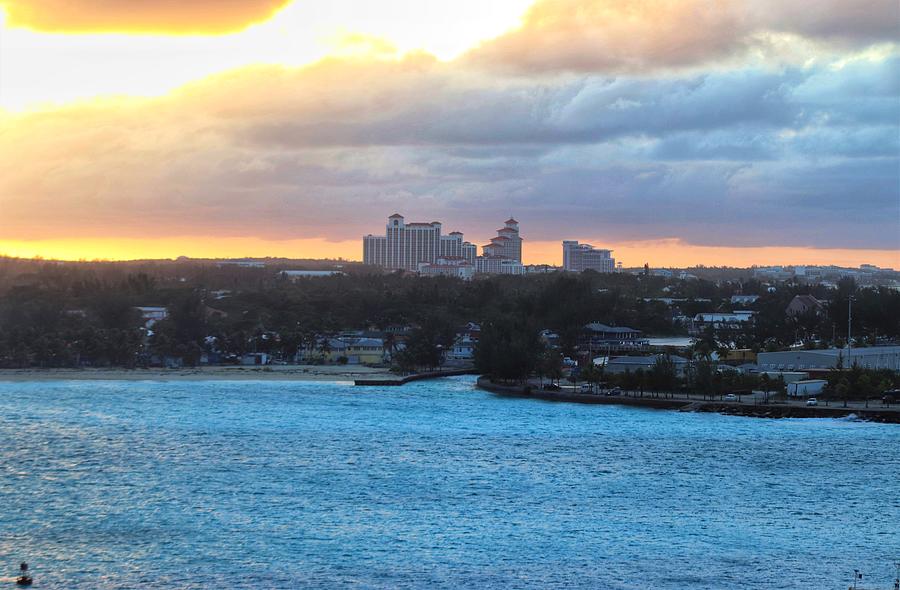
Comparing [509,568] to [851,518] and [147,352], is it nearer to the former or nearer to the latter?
[851,518]

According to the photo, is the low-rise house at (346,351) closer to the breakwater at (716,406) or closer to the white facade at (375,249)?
the breakwater at (716,406)

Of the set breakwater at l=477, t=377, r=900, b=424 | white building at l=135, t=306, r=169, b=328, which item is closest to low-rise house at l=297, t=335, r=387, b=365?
white building at l=135, t=306, r=169, b=328

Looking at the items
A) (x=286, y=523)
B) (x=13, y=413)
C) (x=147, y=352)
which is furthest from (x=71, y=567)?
(x=147, y=352)

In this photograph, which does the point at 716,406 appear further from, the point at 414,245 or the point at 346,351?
the point at 414,245

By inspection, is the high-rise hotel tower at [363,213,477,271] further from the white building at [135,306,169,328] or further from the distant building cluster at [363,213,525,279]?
the white building at [135,306,169,328]

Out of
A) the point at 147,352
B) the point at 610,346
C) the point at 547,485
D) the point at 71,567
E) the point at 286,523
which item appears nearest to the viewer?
the point at 71,567

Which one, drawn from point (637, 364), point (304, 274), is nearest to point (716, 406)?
point (637, 364)
